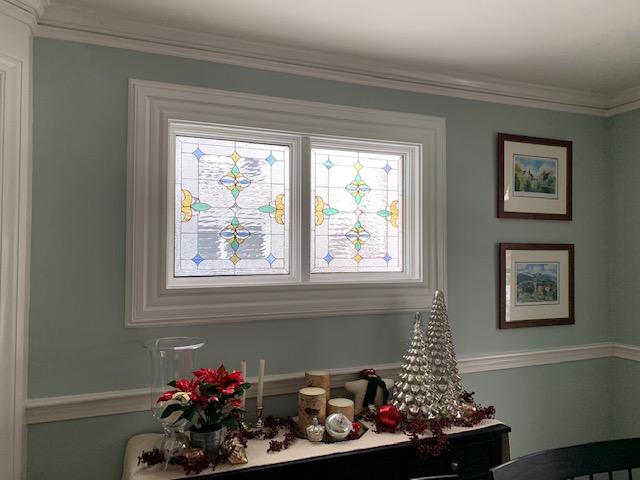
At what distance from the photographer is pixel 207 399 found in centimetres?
166

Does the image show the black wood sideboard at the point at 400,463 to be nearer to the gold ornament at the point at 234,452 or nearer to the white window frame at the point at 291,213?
the gold ornament at the point at 234,452

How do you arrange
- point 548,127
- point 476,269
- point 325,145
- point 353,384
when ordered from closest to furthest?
point 353,384
point 325,145
point 476,269
point 548,127

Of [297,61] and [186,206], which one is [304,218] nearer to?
[186,206]

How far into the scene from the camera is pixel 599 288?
2889mm

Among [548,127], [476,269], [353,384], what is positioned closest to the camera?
[353,384]

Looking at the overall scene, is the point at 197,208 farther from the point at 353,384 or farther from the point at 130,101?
the point at 353,384

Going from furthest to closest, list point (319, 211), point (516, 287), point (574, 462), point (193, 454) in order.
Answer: point (516, 287), point (319, 211), point (193, 454), point (574, 462)

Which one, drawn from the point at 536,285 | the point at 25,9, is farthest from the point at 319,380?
the point at 25,9

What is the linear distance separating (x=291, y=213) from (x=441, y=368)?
103cm

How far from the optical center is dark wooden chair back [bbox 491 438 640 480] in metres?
1.28

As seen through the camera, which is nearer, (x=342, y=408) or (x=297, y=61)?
(x=342, y=408)

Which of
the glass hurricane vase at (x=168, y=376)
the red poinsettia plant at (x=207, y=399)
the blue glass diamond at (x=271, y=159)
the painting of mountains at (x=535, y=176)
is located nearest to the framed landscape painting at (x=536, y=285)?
the painting of mountains at (x=535, y=176)

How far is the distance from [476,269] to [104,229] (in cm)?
189

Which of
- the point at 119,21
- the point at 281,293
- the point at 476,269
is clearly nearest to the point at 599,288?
the point at 476,269
